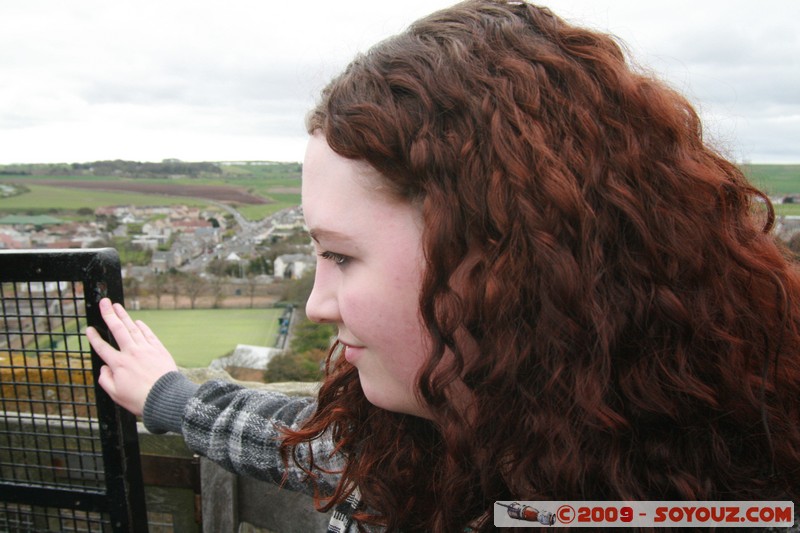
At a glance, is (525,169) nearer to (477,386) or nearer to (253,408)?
(477,386)

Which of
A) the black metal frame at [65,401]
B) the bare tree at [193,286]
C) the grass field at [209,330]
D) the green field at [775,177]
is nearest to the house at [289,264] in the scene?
the grass field at [209,330]

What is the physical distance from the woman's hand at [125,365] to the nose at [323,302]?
0.65m

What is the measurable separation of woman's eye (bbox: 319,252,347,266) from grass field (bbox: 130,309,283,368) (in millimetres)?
2864

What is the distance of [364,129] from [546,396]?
0.60 metres

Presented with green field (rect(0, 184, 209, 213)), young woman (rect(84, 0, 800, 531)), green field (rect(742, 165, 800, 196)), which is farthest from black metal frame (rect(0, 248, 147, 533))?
green field (rect(0, 184, 209, 213))

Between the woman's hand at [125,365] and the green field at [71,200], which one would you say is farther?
the green field at [71,200]

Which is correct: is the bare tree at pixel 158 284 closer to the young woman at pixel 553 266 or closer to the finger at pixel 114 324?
the finger at pixel 114 324

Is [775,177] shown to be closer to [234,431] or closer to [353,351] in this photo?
[353,351]

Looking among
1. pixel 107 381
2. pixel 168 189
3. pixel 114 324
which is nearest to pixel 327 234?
pixel 114 324

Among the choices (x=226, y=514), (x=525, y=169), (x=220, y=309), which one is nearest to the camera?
(x=525, y=169)

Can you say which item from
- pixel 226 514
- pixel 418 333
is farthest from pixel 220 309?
pixel 418 333

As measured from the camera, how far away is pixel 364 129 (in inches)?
41.4

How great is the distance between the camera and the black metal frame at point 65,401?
4.90 feet

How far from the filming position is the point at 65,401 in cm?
155
